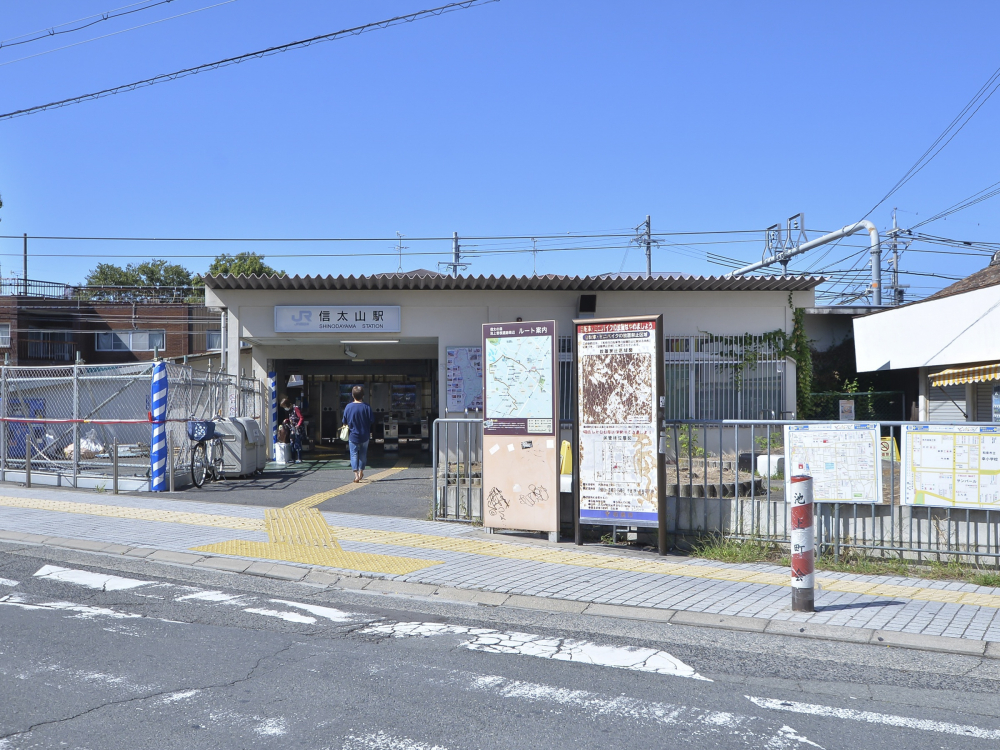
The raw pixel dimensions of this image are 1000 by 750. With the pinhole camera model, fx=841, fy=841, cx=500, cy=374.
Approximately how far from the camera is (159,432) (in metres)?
13.2

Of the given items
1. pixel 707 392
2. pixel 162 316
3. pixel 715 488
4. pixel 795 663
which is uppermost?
pixel 162 316

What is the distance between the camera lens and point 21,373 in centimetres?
1620

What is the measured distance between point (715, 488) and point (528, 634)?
11.8 ft

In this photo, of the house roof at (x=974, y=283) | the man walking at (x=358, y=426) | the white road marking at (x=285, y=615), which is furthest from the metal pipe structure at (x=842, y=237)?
the white road marking at (x=285, y=615)

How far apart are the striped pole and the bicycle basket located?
33.9 feet

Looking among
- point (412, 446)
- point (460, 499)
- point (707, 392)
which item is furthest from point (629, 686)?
point (412, 446)

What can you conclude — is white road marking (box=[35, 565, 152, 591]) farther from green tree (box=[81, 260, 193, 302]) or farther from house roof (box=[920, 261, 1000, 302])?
green tree (box=[81, 260, 193, 302])

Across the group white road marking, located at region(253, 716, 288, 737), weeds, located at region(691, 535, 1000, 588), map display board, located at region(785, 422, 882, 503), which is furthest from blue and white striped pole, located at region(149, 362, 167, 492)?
white road marking, located at region(253, 716, 288, 737)

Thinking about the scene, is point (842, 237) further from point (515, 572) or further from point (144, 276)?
point (144, 276)

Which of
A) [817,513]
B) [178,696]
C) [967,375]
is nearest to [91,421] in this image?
[178,696]

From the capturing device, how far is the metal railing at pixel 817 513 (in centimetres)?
797

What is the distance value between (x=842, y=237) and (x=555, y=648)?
2093 centimetres

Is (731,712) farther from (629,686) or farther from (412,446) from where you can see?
(412,446)

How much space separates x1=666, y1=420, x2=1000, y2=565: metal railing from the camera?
7969mm
